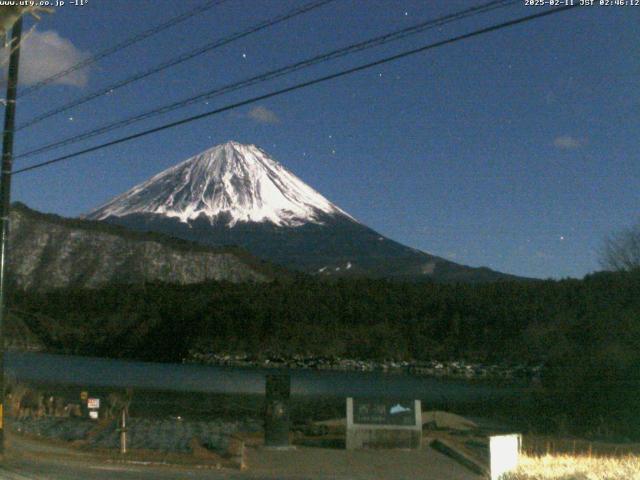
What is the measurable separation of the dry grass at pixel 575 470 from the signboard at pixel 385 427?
14.6ft

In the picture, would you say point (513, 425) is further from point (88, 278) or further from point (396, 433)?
point (88, 278)

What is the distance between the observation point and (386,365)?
258 feet

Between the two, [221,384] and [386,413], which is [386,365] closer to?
[221,384]

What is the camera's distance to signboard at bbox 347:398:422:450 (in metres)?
17.4

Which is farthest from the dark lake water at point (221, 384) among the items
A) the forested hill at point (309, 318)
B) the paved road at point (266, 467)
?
the paved road at point (266, 467)

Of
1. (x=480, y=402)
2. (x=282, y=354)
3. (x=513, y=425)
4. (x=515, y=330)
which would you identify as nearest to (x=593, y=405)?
(x=513, y=425)

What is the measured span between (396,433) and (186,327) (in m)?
73.5

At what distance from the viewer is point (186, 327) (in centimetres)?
8925

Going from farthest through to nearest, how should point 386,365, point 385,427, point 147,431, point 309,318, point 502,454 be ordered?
1. point 309,318
2. point 386,365
3. point 147,431
4. point 385,427
5. point 502,454

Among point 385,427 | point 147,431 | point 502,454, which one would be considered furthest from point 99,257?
point 502,454

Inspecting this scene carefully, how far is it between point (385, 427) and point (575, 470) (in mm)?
6055

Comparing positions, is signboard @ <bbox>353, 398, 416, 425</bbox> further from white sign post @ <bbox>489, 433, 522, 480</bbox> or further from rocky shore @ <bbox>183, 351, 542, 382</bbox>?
rocky shore @ <bbox>183, 351, 542, 382</bbox>

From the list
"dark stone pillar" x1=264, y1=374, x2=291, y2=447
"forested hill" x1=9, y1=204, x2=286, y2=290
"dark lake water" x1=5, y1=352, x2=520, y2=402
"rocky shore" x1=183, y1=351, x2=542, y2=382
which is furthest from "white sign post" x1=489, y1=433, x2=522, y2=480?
"forested hill" x1=9, y1=204, x2=286, y2=290

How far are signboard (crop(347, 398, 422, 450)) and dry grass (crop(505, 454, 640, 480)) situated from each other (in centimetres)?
444
